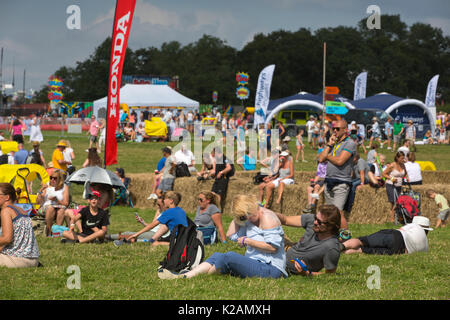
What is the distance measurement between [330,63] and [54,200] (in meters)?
74.5

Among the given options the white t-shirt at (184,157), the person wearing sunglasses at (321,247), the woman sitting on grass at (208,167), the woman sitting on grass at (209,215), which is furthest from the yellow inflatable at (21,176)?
the person wearing sunglasses at (321,247)

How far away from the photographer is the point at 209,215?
10.8 meters

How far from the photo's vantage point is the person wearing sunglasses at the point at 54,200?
11227mm

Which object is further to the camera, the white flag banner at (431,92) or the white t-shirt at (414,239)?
the white flag banner at (431,92)

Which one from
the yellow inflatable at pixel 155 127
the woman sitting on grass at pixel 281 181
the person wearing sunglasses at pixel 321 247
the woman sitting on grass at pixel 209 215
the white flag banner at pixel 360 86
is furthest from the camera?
the white flag banner at pixel 360 86

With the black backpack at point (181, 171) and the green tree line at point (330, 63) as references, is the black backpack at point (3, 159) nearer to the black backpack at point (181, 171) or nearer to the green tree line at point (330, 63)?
the black backpack at point (181, 171)

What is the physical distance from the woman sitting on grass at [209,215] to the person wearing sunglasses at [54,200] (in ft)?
8.29

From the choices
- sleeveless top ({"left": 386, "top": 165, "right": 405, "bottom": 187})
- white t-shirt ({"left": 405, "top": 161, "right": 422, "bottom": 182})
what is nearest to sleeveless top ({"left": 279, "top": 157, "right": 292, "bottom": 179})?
sleeveless top ({"left": 386, "top": 165, "right": 405, "bottom": 187})

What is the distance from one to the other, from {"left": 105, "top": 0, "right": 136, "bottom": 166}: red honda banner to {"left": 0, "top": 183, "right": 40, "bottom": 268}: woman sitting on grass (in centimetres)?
374

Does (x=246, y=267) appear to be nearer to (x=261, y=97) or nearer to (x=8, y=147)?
(x=8, y=147)

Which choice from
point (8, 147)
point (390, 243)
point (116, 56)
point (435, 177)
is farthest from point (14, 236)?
point (435, 177)

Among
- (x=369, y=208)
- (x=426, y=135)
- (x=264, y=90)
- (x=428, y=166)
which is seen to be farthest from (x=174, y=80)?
(x=369, y=208)

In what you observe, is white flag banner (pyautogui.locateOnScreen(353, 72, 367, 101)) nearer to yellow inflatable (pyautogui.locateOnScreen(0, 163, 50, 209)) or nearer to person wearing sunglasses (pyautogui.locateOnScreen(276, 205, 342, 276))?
yellow inflatable (pyautogui.locateOnScreen(0, 163, 50, 209))

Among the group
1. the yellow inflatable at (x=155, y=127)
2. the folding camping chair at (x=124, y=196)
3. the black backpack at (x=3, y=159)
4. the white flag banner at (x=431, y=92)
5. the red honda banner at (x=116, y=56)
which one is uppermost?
the white flag banner at (x=431, y=92)
